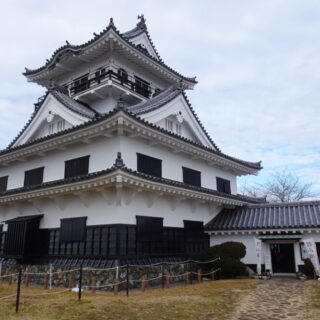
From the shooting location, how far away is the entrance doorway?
16.9 metres

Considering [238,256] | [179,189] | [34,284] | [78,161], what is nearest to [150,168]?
[179,189]

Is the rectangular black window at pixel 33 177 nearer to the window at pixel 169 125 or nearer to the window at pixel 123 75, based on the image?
the window at pixel 123 75

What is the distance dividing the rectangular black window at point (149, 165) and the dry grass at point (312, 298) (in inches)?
321

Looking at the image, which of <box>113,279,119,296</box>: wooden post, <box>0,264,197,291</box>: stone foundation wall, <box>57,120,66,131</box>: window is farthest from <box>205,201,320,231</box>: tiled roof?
<box>57,120,66,131</box>: window

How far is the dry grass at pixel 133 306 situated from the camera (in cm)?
818

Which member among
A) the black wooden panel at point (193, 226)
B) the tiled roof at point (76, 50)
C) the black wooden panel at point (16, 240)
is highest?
the tiled roof at point (76, 50)

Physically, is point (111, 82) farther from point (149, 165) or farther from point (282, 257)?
point (282, 257)

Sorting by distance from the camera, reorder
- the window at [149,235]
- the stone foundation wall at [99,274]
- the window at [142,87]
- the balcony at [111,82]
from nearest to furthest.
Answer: the stone foundation wall at [99,274], the window at [149,235], the balcony at [111,82], the window at [142,87]

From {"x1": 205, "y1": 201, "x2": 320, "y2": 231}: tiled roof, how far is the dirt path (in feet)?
11.9

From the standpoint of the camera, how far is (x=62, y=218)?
15.2 m

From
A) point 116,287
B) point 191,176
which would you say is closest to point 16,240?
point 116,287

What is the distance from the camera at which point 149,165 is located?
15.5 meters

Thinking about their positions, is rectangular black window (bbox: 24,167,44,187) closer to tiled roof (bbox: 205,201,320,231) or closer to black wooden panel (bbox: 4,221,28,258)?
black wooden panel (bbox: 4,221,28,258)

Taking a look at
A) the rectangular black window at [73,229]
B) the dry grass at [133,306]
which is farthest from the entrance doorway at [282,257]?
the rectangular black window at [73,229]
